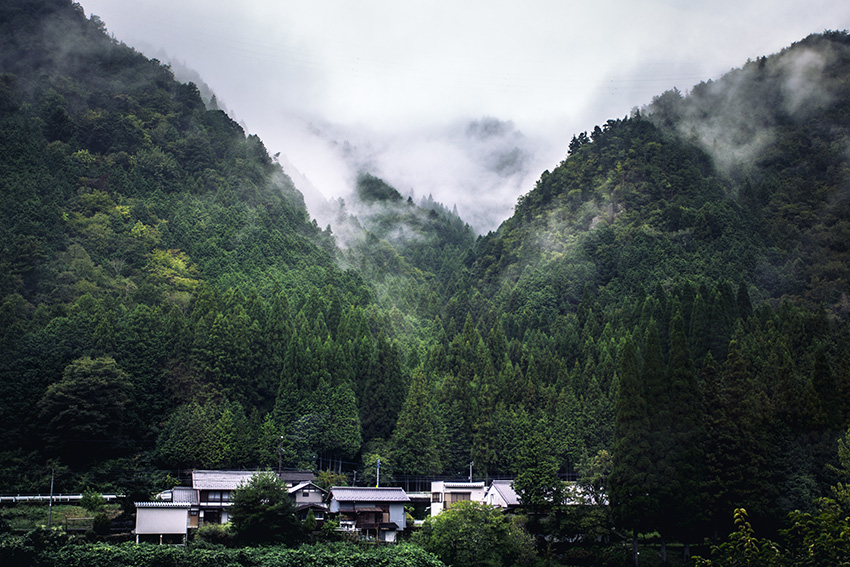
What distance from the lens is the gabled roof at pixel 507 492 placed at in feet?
167

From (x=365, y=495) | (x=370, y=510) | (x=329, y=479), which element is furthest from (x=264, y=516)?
(x=329, y=479)

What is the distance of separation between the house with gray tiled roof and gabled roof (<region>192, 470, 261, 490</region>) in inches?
221

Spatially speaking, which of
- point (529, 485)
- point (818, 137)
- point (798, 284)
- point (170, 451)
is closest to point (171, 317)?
point (170, 451)

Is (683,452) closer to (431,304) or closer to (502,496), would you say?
(502,496)

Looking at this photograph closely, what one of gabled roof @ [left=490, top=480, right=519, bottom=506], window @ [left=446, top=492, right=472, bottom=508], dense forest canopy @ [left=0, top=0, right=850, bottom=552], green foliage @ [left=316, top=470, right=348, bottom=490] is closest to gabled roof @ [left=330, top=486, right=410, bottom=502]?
window @ [left=446, top=492, right=472, bottom=508]

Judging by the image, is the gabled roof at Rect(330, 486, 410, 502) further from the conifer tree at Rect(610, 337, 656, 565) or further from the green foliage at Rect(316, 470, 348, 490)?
the conifer tree at Rect(610, 337, 656, 565)

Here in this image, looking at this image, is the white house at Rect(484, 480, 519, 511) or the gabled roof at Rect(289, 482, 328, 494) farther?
the white house at Rect(484, 480, 519, 511)

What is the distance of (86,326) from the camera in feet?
207

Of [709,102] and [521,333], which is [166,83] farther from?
[709,102]

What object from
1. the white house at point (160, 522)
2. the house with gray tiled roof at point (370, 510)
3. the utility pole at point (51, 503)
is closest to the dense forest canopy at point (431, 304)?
the utility pole at point (51, 503)

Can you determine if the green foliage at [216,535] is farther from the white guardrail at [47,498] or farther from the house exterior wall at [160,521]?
the white guardrail at [47,498]

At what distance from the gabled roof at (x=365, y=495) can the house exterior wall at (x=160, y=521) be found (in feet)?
34.3

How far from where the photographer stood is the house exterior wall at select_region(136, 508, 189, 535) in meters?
42.3

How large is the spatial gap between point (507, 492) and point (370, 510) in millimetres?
9280
